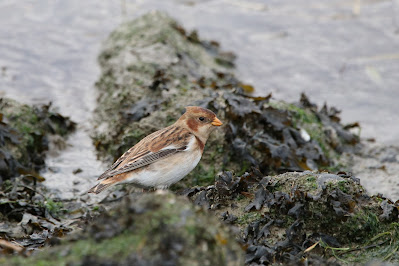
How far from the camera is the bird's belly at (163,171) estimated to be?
583cm

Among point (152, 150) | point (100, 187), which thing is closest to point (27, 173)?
point (100, 187)

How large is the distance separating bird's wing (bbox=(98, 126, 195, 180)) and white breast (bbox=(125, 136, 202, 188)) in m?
0.06

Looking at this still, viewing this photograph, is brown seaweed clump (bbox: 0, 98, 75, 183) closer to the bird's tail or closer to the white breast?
the bird's tail

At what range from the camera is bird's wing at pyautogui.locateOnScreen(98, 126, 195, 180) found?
5738mm

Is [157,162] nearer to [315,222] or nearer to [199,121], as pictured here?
[199,121]

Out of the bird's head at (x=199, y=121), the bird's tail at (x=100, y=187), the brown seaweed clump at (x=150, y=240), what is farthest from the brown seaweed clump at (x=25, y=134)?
the brown seaweed clump at (x=150, y=240)

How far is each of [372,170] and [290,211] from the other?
11.6 feet

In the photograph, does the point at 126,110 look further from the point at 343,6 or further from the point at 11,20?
the point at 343,6

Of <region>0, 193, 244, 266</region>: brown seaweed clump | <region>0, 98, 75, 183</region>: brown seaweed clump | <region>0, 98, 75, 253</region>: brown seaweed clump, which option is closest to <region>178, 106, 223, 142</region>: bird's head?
<region>0, 98, 75, 253</region>: brown seaweed clump

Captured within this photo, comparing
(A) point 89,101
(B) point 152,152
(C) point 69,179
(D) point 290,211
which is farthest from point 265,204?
(A) point 89,101

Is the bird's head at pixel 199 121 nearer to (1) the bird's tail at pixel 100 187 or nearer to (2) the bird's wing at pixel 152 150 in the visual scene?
(2) the bird's wing at pixel 152 150

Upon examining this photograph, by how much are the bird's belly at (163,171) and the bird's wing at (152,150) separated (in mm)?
64

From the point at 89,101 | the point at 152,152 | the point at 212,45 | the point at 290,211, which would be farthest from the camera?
the point at 212,45

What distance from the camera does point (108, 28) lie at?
12273mm
